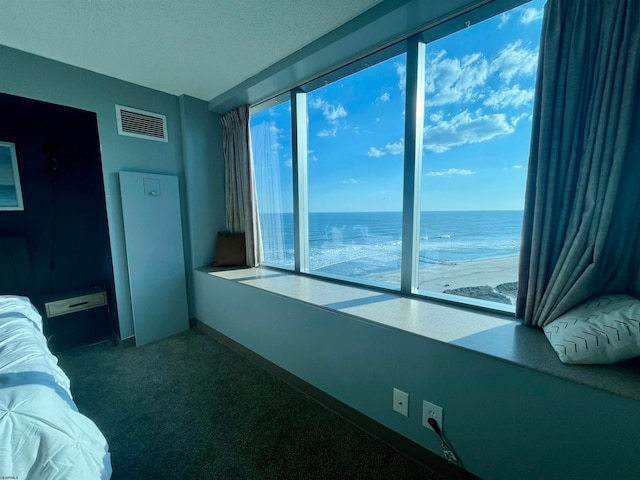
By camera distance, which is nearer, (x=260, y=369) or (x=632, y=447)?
(x=632, y=447)

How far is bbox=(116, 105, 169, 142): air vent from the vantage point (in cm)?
228

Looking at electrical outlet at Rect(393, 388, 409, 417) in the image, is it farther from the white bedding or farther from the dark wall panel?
the dark wall panel

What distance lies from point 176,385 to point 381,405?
147 centimetres

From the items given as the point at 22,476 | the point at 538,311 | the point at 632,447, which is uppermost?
the point at 538,311

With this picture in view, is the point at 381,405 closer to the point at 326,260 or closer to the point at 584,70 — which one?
the point at 326,260

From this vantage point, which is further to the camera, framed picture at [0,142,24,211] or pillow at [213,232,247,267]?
pillow at [213,232,247,267]

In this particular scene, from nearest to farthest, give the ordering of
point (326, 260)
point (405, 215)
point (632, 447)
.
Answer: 1. point (632, 447)
2. point (405, 215)
3. point (326, 260)

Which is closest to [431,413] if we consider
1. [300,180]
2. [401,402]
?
[401,402]

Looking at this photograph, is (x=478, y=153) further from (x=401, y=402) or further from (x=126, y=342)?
(x=126, y=342)

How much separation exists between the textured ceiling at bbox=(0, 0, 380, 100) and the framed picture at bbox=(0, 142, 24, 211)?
→ 0.81m

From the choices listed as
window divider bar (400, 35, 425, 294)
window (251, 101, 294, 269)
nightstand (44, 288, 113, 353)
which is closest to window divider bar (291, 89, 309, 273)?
window (251, 101, 294, 269)

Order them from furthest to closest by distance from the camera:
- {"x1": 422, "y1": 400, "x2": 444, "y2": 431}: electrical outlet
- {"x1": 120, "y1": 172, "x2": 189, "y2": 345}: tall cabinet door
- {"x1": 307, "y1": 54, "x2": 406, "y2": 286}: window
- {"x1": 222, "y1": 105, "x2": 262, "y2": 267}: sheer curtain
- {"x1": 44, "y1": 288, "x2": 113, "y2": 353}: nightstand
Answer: {"x1": 222, "y1": 105, "x2": 262, "y2": 267}: sheer curtain → {"x1": 120, "y1": 172, "x2": 189, "y2": 345}: tall cabinet door → {"x1": 44, "y1": 288, "x2": 113, "y2": 353}: nightstand → {"x1": 307, "y1": 54, "x2": 406, "y2": 286}: window → {"x1": 422, "y1": 400, "x2": 444, "y2": 431}: electrical outlet

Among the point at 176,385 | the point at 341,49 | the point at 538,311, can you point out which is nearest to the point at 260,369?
the point at 176,385

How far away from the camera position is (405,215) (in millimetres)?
1676
